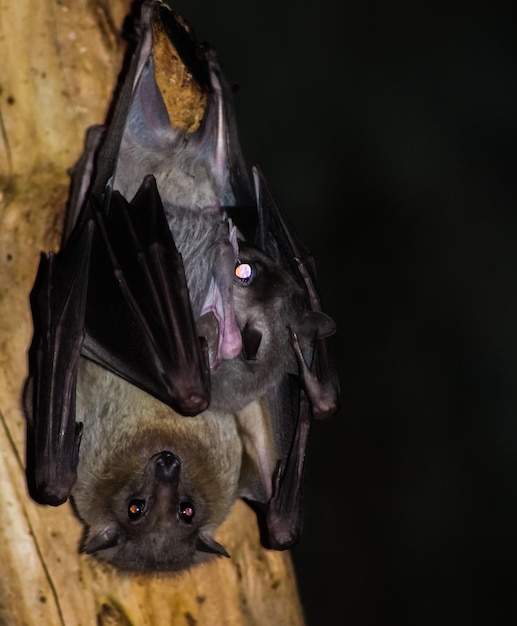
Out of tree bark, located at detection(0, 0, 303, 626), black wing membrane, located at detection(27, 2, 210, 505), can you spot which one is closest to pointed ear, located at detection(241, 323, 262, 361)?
black wing membrane, located at detection(27, 2, 210, 505)

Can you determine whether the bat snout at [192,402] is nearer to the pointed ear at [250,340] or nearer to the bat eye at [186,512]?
the pointed ear at [250,340]

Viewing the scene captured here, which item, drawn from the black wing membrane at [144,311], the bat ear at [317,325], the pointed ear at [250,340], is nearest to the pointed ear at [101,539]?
the black wing membrane at [144,311]

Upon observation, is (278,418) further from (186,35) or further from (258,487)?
(186,35)

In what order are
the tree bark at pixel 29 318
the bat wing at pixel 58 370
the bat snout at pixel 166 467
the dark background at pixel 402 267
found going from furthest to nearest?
1. the dark background at pixel 402 267
2. the bat snout at pixel 166 467
3. the tree bark at pixel 29 318
4. the bat wing at pixel 58 370

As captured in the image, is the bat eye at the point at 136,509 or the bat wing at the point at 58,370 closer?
the bat wing at the point at 58,370

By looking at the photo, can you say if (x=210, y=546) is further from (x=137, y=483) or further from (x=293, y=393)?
(x=293, y=393)

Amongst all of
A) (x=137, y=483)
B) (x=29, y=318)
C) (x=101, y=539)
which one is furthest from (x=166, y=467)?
(x=29, y=318)

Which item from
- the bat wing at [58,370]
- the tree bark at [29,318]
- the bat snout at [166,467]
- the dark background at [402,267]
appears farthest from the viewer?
the dark background at [402,267]

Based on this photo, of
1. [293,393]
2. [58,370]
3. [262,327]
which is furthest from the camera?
[293,393]
